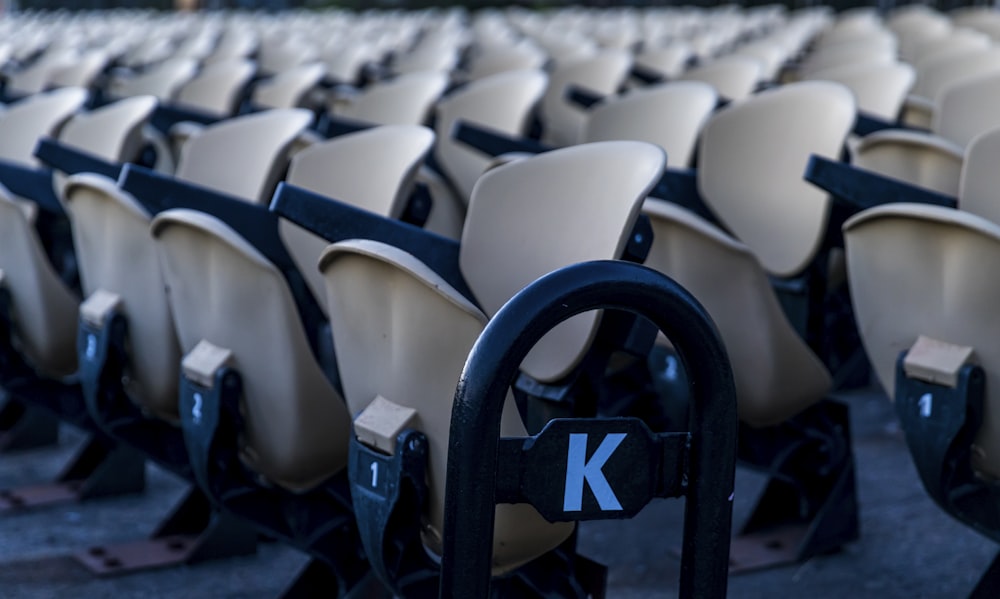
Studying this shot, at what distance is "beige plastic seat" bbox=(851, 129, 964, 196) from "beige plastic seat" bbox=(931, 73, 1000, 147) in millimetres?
394

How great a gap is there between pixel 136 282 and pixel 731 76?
2815mm

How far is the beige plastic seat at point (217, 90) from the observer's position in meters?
5.54

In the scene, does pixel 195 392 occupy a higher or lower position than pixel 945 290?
lower

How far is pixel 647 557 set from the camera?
309cm

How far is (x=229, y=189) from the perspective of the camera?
3256 millimetres

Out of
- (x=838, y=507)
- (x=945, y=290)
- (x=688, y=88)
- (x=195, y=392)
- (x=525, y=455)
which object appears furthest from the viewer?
(x=688, y=88)

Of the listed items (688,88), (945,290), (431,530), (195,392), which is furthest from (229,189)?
(945,290)

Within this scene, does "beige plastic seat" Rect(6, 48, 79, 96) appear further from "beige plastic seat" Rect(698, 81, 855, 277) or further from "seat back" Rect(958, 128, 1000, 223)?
"seat back" Rect(958, 128, 1000, 223)

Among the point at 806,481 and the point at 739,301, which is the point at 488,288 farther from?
the point at 806,481

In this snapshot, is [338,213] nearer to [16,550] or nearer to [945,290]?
[945,290]

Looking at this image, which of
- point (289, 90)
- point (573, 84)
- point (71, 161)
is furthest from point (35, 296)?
point (573, 84)

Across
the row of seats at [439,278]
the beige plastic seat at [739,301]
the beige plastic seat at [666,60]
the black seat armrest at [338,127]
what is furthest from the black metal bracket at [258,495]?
the beige plastic seat at [666,60]

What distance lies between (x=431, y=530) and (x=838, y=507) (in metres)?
1.31

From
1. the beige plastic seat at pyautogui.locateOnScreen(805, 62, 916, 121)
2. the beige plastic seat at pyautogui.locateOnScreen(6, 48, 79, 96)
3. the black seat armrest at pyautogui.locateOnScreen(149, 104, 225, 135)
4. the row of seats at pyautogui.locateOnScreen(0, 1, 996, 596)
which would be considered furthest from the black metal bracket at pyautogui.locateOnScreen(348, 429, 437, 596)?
the beige plastic seat at pyautogui.locateOnScreen(6, 48, 79, 96)
